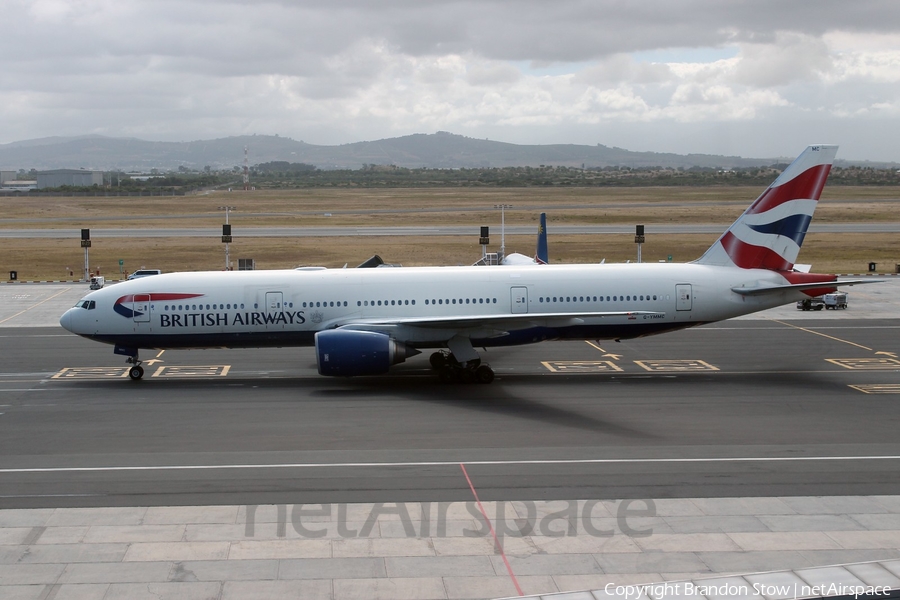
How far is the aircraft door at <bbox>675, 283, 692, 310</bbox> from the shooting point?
31.3 metres

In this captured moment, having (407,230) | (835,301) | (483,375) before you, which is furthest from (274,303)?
(407,230)

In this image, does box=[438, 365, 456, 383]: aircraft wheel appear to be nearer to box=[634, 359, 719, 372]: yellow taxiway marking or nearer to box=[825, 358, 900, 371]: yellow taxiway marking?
box=[634, 359, 719, 372]: yellow taxiway marking

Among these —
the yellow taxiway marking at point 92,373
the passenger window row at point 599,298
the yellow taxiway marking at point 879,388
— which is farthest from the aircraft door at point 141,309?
the yellow taxiway marking at point 879,388

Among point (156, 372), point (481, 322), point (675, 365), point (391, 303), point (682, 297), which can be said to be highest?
point (682, 297)

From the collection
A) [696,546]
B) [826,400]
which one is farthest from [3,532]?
[826,400]

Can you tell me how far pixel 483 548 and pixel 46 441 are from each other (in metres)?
13.9

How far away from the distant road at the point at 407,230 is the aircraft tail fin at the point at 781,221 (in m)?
62.3

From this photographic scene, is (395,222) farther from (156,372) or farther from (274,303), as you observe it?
(274,303)

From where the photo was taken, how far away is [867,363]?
33219 millimetres

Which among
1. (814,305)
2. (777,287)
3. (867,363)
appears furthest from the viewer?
(814,305)

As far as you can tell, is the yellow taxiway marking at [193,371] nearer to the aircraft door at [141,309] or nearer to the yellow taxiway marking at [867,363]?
the aircraft door at [141,309]

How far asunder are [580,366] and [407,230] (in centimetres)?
6868

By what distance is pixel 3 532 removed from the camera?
Answer: 640 inches

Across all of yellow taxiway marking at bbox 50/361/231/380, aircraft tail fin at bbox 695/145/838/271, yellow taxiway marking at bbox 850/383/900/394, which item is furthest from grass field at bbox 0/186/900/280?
yellow taxiway marking at bbox 850/383/900/394
